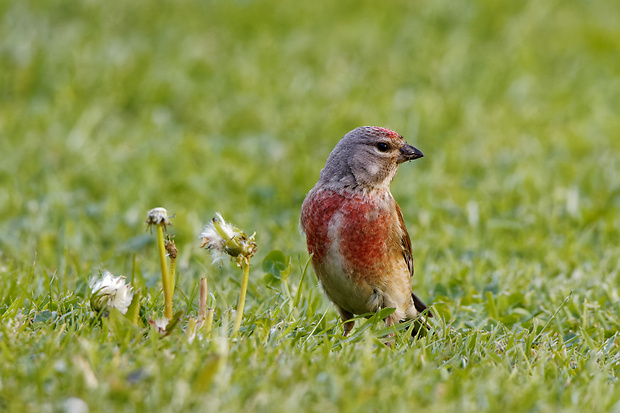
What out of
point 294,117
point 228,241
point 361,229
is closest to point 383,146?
point 361,229

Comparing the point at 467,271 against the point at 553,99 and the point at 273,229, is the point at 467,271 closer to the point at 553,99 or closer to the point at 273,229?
the point at 273,229

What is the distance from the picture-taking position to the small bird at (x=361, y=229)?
13.0ft

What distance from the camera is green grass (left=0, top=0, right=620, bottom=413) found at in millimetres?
2990

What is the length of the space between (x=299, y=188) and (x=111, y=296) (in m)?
3.39

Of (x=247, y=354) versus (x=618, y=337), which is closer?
(x=247, y=354)

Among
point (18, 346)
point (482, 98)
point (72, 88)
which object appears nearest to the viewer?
point (18, 346)

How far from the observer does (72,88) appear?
308 inches

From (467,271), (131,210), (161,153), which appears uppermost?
(161,153)

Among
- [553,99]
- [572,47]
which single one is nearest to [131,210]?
[553,99]

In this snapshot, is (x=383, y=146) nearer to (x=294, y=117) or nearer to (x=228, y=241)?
(x=228, y=241)

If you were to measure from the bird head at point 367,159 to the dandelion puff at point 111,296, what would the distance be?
1201 mm

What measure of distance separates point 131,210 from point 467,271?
2.46 meters

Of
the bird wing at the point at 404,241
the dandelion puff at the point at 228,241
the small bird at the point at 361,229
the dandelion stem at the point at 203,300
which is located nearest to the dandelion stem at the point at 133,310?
the dandelion stem at the point at 203,300

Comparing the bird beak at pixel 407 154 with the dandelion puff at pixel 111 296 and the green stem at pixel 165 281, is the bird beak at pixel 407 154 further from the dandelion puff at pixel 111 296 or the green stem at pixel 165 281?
the dandelion puff at pixel 111 296
